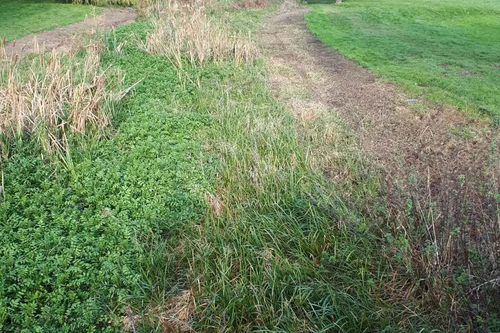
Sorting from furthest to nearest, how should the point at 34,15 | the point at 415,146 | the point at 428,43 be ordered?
the point at 34,15 → the point at 428,43 → the point at 415,146

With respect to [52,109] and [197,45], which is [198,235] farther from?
[197,45]

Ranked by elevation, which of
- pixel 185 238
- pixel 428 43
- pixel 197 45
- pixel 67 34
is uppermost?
pixel 197 45

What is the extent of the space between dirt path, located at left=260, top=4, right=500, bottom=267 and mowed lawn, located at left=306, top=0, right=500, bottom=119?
1.32ft

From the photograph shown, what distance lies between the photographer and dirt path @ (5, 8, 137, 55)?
8.66m

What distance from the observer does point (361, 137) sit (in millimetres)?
5035

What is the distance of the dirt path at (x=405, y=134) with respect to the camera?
332 cm

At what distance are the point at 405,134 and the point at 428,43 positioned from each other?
540cm

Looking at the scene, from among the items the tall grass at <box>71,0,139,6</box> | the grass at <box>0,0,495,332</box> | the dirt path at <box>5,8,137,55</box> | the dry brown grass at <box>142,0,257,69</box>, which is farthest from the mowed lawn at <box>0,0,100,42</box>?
the grass at <box>0,0,495,332</box>

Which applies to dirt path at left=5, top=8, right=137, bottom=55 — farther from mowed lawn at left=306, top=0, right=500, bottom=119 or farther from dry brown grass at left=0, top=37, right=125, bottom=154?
mowed lawn at left=306, top=0, right=500, bottom=119

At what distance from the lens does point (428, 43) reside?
32.6 feet

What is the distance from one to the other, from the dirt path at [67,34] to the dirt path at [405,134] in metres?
3.84

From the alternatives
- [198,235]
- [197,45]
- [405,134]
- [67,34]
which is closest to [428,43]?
[197,45]

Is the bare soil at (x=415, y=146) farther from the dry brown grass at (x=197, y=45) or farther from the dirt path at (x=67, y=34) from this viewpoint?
the dirt path at (x=67, y=34)

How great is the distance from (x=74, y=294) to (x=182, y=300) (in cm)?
67
